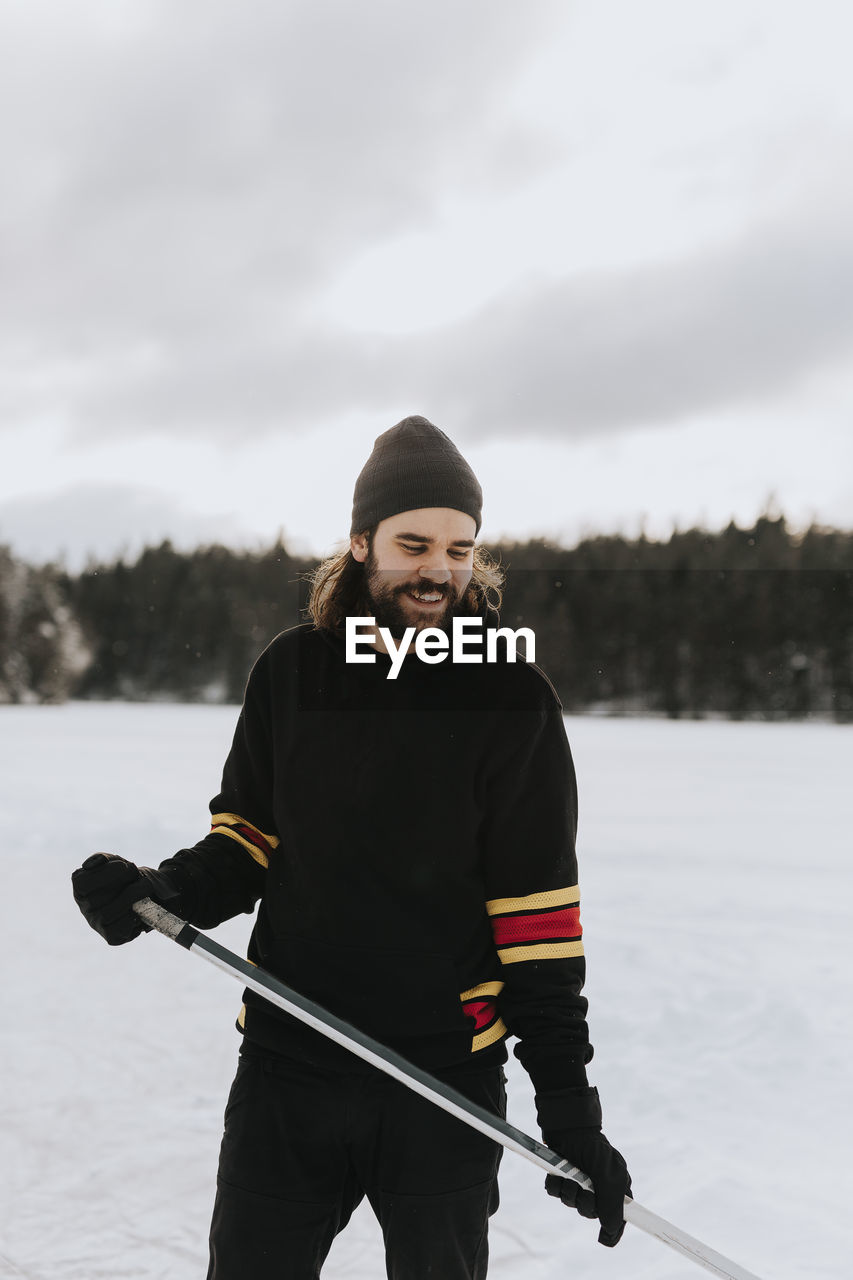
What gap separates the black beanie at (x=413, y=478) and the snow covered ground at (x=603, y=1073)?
1.73 m

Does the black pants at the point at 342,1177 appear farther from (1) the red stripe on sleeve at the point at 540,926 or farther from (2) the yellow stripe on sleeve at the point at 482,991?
(1) the red stripe on sleeve at the point at 540,926

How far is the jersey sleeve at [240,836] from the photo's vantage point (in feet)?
5.53

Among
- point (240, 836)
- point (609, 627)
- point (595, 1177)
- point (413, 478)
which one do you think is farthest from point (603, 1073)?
point (609, 627)

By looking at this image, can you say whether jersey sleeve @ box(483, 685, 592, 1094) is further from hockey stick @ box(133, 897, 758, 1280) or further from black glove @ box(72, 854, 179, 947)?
black glove @ box(72, 854, 179, 947)

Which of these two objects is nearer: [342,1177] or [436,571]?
[342,1177]

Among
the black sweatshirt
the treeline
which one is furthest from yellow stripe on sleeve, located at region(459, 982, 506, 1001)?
the treeline

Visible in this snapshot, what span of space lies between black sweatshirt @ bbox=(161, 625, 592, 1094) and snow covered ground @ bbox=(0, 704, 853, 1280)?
111 cm

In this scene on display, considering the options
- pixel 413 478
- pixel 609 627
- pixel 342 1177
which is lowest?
pixel 342 1177

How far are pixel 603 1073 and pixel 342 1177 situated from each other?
1.96 metres

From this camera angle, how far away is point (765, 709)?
2966cm

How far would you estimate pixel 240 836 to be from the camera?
1726 millimetres

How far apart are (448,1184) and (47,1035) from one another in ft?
8.18

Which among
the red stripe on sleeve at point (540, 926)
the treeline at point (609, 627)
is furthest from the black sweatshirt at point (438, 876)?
the treeline at point (609, 627)

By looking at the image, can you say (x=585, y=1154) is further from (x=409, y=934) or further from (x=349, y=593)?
(x=349, y=593)
